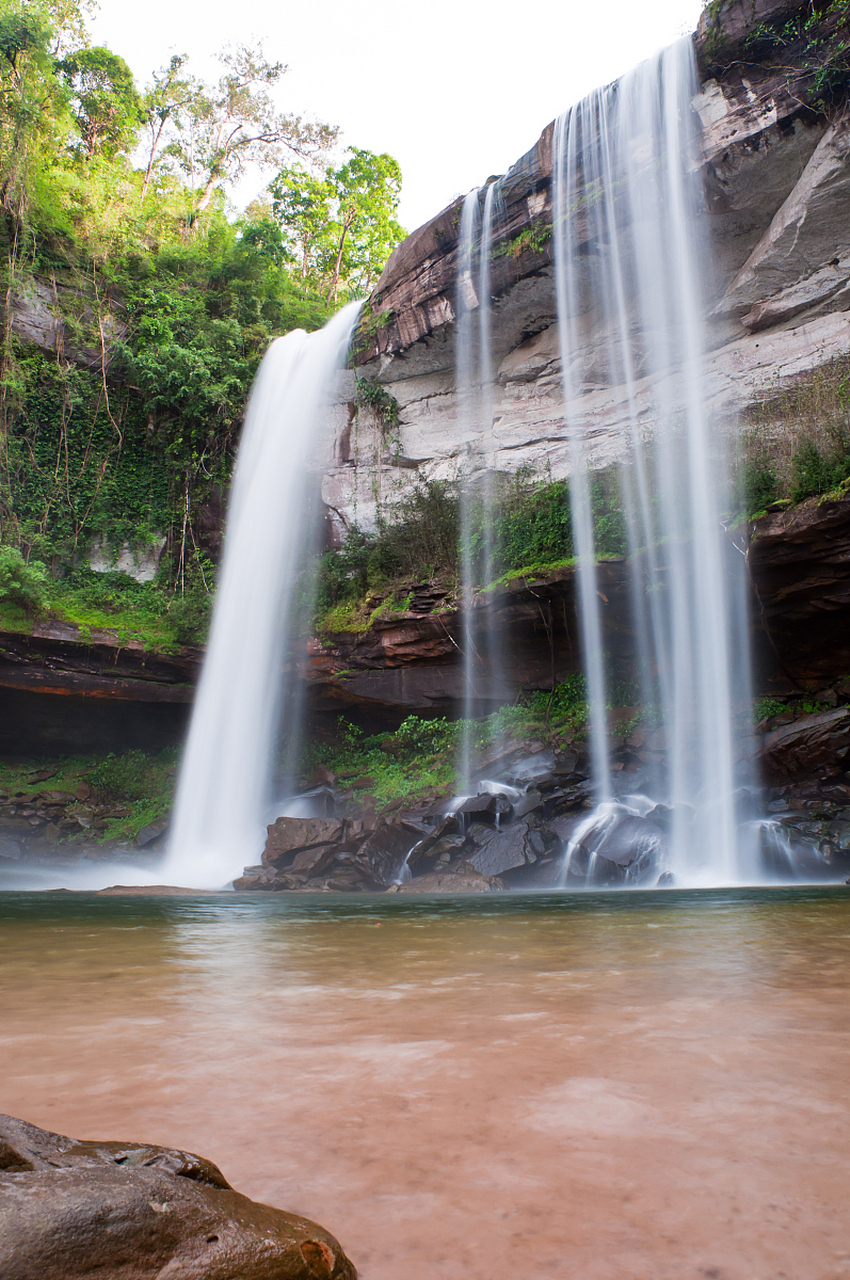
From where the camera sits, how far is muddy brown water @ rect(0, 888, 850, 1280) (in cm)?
118

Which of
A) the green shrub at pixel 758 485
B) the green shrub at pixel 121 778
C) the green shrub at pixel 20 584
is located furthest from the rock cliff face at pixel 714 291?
the green shrub at pixel 121 778

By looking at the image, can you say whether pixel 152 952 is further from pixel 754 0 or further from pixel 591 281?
pixel 754 0

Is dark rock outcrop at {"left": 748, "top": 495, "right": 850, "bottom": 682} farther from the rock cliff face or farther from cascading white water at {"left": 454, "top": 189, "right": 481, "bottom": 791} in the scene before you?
cascading white water at {"left": 454, "top": 189, "right": 481, "bottom": 791}

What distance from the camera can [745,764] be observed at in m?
11.4

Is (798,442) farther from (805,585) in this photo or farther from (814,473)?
(805,585)

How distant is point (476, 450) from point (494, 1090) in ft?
55.0

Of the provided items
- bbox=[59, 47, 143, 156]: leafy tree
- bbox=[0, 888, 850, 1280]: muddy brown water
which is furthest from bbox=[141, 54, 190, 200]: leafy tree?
bbox=[0, 888, 850, 1280]: muddy brown water

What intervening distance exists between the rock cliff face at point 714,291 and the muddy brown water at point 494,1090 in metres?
13.7

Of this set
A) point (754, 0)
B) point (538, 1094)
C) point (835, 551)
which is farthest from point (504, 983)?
point (754, 0)

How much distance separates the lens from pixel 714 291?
47.3ft

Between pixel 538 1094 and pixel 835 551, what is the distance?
11.6 metres

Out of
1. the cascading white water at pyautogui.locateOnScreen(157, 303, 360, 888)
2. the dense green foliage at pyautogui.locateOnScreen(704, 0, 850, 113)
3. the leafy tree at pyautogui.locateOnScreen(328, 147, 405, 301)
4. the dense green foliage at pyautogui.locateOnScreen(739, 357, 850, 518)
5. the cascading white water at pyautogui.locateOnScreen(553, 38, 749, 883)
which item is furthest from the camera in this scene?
the leafy tree at pyautogui.locateOnScreen(328, 147, 405, 301)

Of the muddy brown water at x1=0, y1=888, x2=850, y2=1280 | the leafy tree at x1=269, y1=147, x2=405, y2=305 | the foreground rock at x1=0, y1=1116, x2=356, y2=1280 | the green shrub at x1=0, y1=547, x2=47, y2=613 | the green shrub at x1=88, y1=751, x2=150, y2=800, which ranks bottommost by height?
the muddy brown water at x1=0, y1=888, x2=850, y2=1280

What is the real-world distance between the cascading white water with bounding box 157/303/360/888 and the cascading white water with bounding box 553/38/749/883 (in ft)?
22.4
